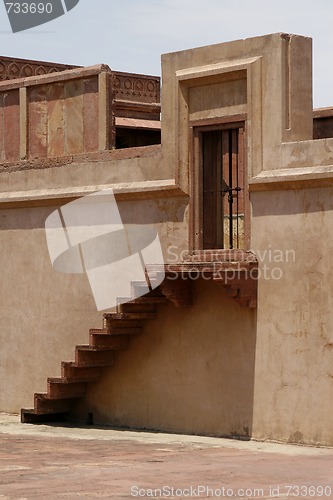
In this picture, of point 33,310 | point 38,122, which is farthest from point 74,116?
point 33,310

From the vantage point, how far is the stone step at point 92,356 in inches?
728

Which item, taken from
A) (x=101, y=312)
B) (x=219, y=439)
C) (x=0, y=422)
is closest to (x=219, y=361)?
(x=219, y=439)

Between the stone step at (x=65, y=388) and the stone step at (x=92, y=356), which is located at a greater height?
the stone step at (x=92, y=356)

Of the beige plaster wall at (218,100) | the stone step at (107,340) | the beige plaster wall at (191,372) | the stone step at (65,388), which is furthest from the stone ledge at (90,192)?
the stone step at (65,388)

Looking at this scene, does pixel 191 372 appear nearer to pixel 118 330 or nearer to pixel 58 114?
pixel 118 330

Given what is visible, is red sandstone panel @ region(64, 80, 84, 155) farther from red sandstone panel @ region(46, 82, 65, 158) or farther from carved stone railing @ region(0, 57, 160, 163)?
red sandstone panel @ region(46, 82, 65, 158)

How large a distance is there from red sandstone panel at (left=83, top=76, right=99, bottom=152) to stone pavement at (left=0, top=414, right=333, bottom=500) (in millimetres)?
4671

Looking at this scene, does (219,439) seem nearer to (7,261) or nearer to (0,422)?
(0,422)

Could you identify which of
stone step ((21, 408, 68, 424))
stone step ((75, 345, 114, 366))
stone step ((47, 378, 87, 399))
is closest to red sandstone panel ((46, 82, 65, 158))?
stone step ((75, 345, 114, 366))

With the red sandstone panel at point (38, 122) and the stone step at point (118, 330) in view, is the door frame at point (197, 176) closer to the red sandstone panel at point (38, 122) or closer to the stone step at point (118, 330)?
the stone step at point (118, 330)

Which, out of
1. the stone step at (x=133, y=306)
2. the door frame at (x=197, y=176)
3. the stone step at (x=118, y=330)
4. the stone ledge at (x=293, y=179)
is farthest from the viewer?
the stone step at (x=118, y=330)

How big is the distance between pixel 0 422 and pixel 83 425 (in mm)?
1384

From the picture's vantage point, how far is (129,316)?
18062mm

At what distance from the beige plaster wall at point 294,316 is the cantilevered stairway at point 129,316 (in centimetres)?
37
